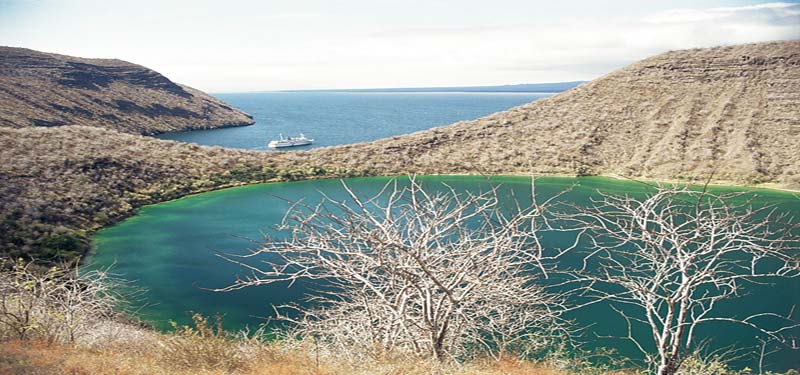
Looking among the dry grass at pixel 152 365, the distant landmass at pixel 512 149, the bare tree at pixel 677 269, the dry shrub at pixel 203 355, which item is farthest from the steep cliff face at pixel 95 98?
the bare tree at pixel 677 269

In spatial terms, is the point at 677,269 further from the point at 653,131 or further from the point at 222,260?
the point at 653,131

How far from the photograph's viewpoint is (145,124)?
82.0 meters

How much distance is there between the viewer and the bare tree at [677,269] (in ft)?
24.0

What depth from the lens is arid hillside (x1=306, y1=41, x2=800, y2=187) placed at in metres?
40.8

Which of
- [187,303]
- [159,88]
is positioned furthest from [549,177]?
[159,88]

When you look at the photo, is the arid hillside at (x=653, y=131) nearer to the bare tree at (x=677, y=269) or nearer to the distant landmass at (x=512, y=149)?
the distant landmass at (x=512, y=149)

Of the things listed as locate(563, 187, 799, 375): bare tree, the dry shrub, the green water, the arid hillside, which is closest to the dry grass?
the dry shrub

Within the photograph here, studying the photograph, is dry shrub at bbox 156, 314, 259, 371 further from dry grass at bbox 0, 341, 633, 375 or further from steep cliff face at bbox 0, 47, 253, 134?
steep cliff face at bbox 0, 47, 253, 134

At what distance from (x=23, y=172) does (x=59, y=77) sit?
6714 cm

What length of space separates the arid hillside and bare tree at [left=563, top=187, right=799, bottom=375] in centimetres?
1495

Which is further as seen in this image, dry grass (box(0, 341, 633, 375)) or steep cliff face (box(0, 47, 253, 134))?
steep cliff face (box(0, 47, 253, 134))

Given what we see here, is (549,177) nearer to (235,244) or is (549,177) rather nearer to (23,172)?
(235,244)

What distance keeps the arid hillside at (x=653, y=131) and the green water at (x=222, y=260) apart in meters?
6.55

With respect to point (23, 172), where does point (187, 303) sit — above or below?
below
